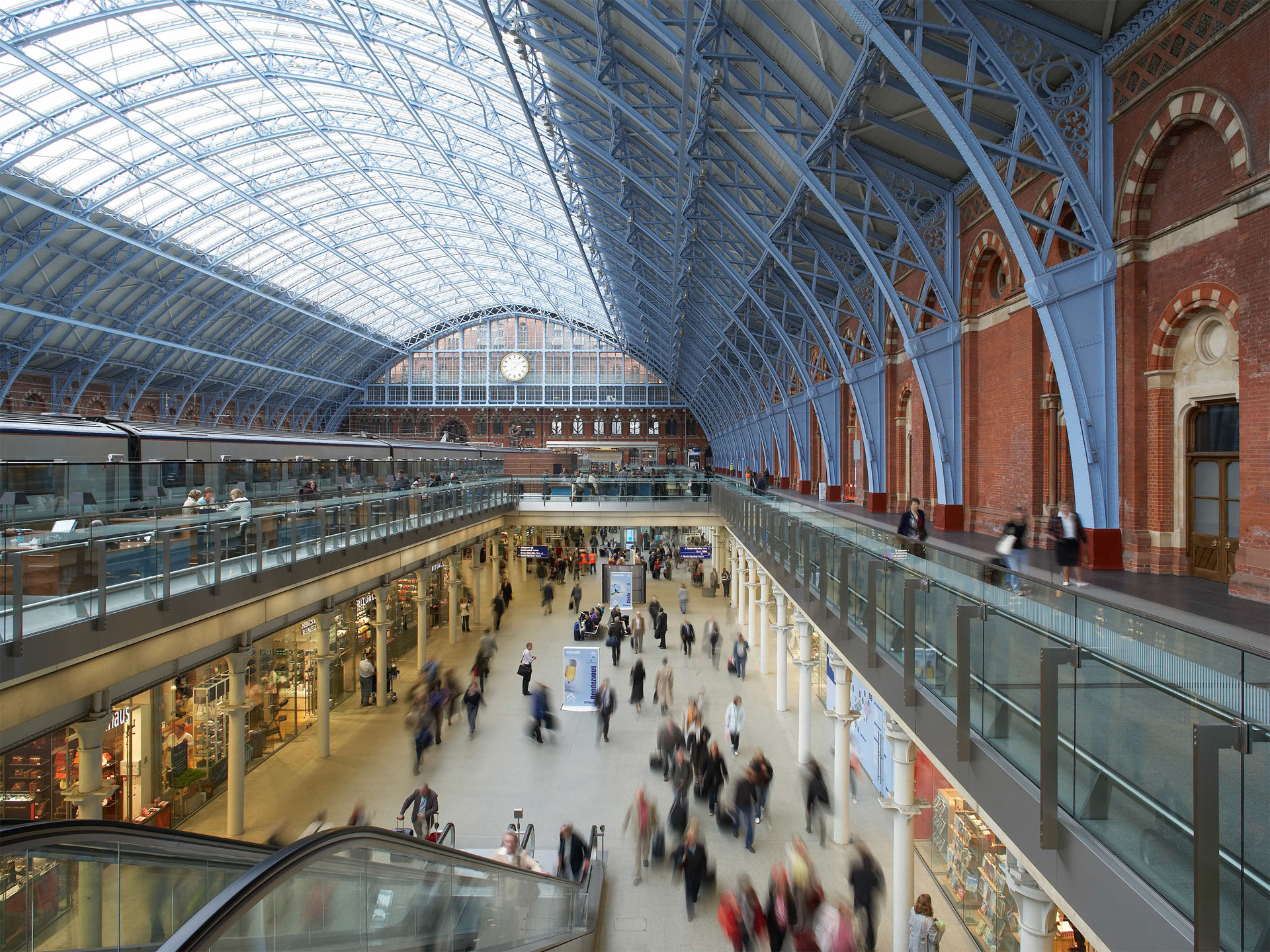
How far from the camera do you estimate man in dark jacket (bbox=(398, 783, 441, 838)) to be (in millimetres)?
10672

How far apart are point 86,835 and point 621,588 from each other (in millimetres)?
21954

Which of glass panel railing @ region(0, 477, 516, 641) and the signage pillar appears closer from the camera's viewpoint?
glass panel railing @ region(0, 477, 516, 641)

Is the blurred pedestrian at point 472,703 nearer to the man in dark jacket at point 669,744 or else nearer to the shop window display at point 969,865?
the man in dark jacket at point 669,744

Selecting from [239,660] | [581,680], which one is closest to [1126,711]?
[239,660]

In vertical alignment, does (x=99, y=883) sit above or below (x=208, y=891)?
above

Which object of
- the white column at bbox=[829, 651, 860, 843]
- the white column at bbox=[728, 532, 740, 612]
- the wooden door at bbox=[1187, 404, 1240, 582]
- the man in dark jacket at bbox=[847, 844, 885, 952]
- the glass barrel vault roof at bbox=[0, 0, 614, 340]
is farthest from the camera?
the white column at bbox=[728, 532, 740, 612]

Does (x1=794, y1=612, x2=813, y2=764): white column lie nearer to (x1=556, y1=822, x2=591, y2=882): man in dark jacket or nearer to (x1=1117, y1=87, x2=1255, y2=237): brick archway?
(x1=556, y1=822, x2=591, y2=882): man in dark jacket

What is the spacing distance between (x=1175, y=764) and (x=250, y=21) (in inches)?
1340

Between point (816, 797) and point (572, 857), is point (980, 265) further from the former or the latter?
point (572, 857)

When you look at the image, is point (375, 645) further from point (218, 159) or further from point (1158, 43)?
point (218, 159)

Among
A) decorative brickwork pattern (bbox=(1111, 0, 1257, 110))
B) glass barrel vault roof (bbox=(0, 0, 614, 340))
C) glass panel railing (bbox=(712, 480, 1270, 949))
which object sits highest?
glass barrel vault roof (bbox=(0, 0, 614, 340))

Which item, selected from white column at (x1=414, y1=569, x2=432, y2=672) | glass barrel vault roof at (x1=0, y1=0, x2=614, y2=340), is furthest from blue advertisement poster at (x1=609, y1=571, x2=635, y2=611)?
glass barrel vault roof at (x1=0, y1=0, x2=614, y2=340)

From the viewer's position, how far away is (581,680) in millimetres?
16531

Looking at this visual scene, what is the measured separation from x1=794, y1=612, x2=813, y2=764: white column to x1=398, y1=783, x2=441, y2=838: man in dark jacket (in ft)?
21.4
